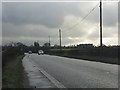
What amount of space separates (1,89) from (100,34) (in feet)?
115

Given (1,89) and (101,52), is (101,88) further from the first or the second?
(101,52)

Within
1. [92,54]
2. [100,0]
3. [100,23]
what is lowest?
[92,54]

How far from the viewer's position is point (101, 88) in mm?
13734

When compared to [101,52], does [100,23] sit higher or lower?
higher

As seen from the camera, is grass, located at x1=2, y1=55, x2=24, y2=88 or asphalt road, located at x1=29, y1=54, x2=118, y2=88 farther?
asphalt road, located at x1=29, y1=54, x2=118, y2=88

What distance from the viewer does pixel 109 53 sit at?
51.2 meters

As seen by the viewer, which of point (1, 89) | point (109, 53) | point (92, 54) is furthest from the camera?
point (92, 54)

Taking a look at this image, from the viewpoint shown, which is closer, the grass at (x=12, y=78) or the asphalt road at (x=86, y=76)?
the grass at (x=12, y=78)

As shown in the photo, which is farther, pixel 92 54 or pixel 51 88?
pixel 92 54

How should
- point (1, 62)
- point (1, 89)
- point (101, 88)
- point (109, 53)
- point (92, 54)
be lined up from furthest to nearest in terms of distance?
point (92, 54)
point (109, 53)
point (1, 62)
point (101, 88)
point (1, 89)

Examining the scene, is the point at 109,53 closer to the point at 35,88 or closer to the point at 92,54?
the point at 92,54

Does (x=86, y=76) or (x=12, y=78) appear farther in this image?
(x=86, y=76)

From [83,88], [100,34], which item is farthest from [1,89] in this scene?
[100,34]

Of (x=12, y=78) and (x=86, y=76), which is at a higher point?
(x=12, y=78)
